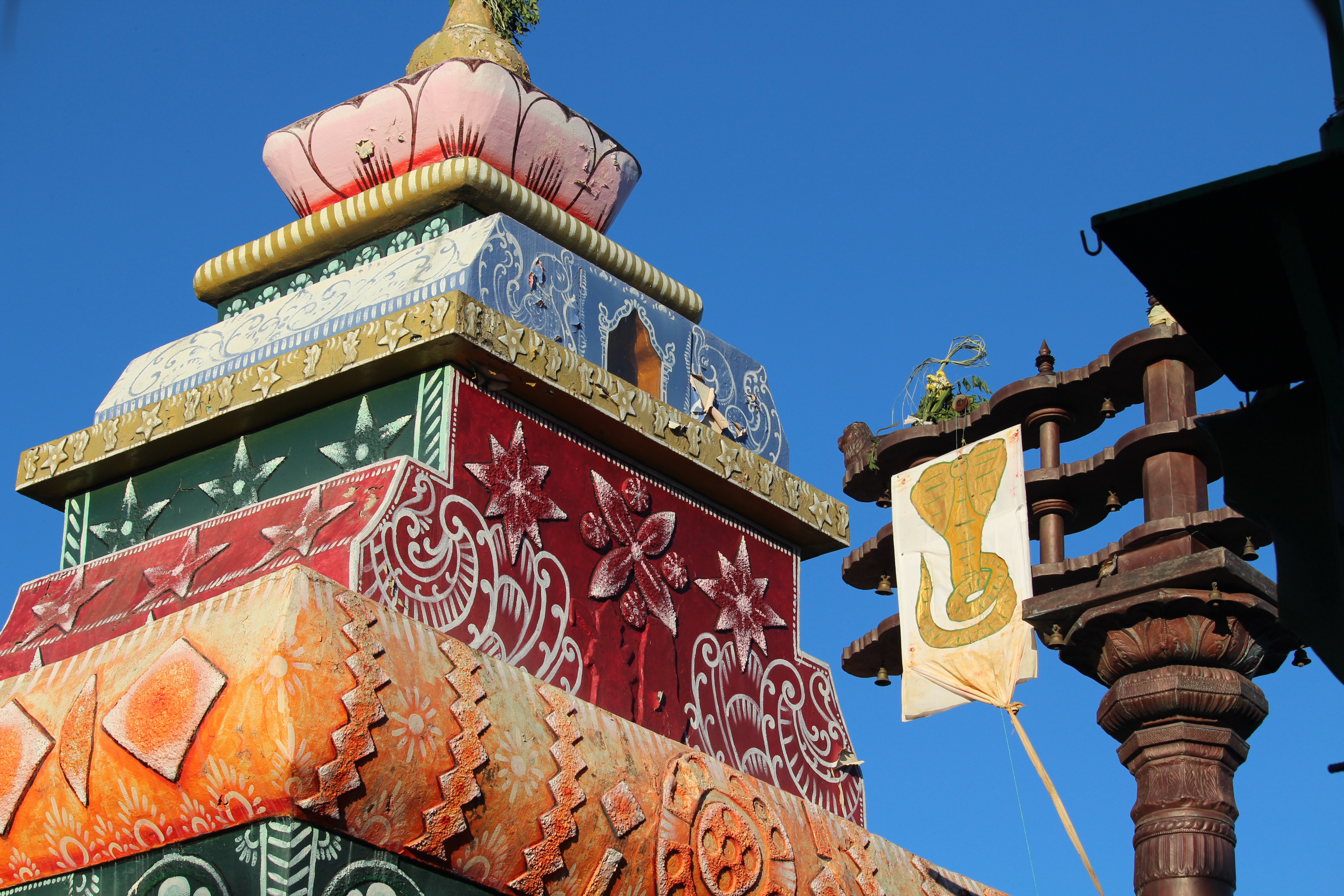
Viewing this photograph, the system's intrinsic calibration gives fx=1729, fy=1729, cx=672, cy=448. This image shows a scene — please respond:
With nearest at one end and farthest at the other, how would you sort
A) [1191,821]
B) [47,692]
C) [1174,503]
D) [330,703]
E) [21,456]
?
[330,703], [47,692], [21,456], [1191,821], [1174,503]

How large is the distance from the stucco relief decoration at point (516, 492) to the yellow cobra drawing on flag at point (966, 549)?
3.79 m

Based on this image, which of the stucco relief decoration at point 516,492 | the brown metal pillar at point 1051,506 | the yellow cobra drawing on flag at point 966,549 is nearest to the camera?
the stucco relief decoration at point 516,492

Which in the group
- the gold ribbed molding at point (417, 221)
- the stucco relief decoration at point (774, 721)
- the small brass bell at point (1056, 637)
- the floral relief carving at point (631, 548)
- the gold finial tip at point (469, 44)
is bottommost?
the stucco relief decoration at point (774, 721)

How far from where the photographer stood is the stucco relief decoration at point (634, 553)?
816 cm

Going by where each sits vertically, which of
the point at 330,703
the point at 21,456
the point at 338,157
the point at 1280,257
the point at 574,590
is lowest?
the point at 330,703

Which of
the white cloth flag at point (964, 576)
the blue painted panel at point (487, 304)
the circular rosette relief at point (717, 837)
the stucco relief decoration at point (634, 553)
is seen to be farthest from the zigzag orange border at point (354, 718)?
the white cloth flag at point (964, 576)

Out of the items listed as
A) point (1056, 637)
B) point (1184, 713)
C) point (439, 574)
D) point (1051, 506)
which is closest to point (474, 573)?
point (439, 574)

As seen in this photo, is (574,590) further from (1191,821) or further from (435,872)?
(1191,821)

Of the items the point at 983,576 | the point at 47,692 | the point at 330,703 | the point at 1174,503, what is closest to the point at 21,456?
the point at 47,692

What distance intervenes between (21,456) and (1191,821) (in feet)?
21.9

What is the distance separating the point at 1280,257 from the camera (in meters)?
3.96

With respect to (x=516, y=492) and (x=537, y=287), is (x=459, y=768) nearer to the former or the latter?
(x=516, y=492)

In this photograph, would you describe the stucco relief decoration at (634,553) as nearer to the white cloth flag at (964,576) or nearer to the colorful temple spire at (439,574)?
the colorful temple spire at (439,574)

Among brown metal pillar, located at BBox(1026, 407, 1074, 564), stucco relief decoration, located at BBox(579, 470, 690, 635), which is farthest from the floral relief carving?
brown metal pillar, located at BBox(1026, 407, 1074, 564)
